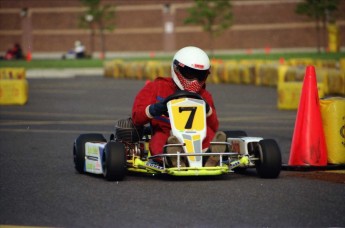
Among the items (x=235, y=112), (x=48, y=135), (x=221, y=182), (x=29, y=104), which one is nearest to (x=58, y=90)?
(x=29, y=104)

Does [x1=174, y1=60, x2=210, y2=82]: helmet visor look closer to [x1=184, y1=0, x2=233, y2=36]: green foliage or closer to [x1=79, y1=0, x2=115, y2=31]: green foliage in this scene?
[x1=184, y1=0, x2=233, y2=36]: green foliage

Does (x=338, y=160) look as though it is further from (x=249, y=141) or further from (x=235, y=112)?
(x=235, y=112)

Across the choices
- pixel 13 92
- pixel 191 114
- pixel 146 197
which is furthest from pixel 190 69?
pixel 13 92

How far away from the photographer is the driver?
920 centimetres

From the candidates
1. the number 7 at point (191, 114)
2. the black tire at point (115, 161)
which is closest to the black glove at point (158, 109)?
the number 7 at point (191, 114)

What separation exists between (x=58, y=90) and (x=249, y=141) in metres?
20.2

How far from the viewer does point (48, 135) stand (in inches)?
575

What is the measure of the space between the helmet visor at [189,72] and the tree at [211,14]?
2055 inches

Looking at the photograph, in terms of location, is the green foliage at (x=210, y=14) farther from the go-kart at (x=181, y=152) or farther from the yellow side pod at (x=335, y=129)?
the go-kart at (x=181, y=152)

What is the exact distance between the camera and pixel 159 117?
30.7ft

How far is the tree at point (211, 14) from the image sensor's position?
62.3 metres

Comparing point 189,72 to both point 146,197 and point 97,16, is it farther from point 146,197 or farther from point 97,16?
point 97,16

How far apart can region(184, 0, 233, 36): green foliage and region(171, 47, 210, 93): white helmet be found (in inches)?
2055

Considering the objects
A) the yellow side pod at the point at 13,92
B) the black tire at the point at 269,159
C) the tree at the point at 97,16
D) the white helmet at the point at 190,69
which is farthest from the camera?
the tree at the point at 97,16
